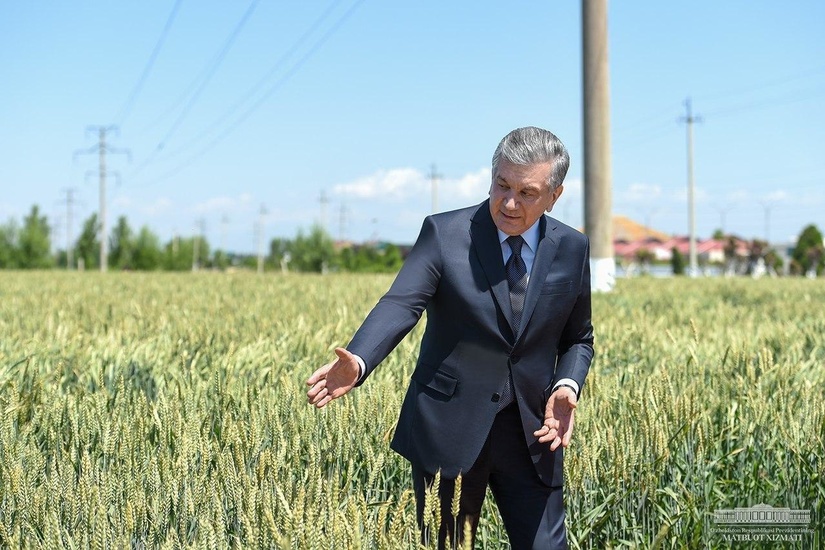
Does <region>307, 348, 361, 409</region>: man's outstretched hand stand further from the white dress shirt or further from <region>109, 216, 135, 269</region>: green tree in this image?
<region>109, 216, 135, 269</region>: green tree

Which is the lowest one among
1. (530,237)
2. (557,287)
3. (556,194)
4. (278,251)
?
(557,287)

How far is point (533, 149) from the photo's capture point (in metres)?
2.04

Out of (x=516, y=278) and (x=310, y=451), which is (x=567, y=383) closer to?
(x=516, y=278)

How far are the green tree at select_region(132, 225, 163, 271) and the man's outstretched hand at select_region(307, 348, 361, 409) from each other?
5827 cm

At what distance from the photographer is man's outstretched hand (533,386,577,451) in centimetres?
211

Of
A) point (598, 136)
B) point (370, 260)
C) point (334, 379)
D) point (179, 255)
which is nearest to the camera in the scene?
point (334, 379)

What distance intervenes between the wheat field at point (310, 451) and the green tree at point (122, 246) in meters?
58.7

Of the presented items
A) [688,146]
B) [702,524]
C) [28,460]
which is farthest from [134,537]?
[688,146]

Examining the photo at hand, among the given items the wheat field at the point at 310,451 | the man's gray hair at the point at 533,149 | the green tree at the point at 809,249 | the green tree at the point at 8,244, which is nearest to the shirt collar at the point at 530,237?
the man's gray hair at the point at 533,149

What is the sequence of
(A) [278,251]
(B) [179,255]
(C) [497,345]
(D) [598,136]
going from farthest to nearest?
1. (A) [278,251]
2. (B) [179,255]
3. (D) [598,136]
4. (C) [497,345]

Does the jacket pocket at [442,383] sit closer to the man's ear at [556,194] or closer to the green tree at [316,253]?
the man's ear at [556,194]

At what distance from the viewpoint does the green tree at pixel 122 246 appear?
61312mm

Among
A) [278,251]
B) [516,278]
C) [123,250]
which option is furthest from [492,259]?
[278,251]

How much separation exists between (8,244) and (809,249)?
5314cm
